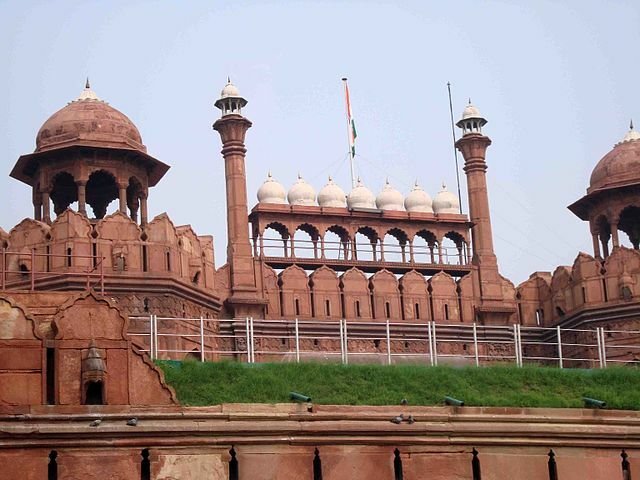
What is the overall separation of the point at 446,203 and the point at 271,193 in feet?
13.3

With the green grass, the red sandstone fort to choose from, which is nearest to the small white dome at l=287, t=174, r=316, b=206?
the red sandstone fort

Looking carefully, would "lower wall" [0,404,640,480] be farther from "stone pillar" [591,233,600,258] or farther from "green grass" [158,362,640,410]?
"stone pillar" [591,233,600,258]

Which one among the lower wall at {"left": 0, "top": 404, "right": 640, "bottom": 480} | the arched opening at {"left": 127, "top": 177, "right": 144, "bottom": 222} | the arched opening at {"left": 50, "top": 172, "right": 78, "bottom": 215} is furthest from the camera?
the arched opening at {"left": 50, "top": 172, "right": 78, "bottom": 215}

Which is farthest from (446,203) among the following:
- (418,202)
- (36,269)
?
(36,269)

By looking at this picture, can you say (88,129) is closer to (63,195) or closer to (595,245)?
(63,195)

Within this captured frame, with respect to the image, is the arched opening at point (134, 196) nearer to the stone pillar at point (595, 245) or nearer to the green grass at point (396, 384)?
the green grass at point (396, 384)

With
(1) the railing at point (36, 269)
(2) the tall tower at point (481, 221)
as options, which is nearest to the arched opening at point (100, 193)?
(1) the railing at point (36, 269)

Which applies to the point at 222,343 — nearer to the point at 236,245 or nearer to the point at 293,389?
the point at 236,245

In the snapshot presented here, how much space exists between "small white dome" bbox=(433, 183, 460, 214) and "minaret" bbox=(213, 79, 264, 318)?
482 cm

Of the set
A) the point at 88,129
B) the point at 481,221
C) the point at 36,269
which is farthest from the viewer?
the point at 481,221

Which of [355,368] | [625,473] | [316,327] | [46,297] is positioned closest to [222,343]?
[316,327]

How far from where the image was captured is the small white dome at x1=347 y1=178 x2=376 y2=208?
3566 centimetres

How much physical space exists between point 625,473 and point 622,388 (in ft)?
10.6

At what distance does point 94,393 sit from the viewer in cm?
2330
